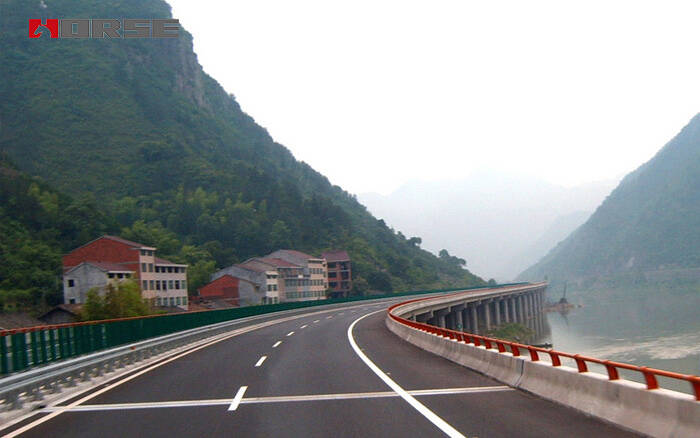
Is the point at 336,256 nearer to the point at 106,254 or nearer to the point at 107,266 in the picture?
the point at 106,254

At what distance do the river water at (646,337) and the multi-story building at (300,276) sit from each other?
136ft

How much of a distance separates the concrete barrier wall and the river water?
13338 mm

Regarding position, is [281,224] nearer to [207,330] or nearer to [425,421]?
[207,330]

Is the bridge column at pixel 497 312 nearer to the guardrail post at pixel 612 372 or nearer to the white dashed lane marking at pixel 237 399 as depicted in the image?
the white dashed lane marking at pixel 237 399

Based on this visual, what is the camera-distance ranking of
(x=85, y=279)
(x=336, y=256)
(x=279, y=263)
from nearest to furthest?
(x=85, y=279) → (x=279, y=263) → (x=336, y=256)

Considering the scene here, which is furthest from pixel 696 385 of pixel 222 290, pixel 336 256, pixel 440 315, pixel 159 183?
pixel 159 183

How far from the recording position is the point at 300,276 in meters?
122

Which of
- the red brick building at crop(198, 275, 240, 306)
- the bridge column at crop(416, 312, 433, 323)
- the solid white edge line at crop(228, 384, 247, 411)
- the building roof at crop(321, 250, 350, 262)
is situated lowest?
the bridge column at crop(416, 312, 433, 323)

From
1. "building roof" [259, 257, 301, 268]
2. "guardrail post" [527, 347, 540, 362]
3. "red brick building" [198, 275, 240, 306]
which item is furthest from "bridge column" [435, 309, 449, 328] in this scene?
"guardrail post" [527, 347, 540, 362]

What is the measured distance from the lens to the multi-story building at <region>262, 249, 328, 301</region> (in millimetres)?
117688

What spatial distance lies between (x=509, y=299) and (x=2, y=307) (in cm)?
7320

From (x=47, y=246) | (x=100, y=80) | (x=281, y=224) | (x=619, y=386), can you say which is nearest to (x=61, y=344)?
(x=619, y=386)

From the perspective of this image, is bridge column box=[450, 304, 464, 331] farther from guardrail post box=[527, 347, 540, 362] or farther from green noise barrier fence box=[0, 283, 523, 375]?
guardrail post box=[527, 347, 540, 362]

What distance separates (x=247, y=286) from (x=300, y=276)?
52.8 ft
